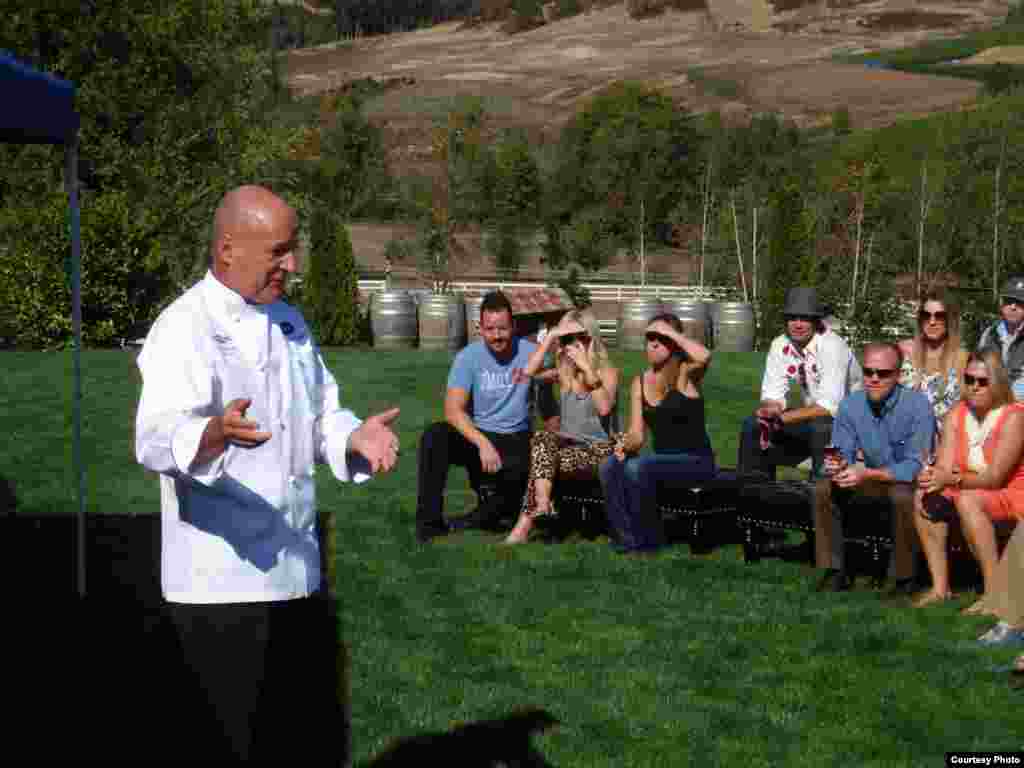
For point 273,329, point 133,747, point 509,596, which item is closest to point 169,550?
point 273,329

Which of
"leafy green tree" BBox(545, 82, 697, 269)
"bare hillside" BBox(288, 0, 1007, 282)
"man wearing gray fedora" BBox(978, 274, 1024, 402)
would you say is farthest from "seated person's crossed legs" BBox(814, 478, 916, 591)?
"bare hillside" BBox(288, 0, 1007, 282)

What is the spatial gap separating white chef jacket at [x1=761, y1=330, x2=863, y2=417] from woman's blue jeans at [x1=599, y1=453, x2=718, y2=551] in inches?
41.5

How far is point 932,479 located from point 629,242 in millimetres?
52805

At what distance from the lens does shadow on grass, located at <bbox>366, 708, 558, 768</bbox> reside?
4988 millimetres

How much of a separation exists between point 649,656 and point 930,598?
5.39 feet

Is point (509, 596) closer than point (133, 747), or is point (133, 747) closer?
point (133, 747)

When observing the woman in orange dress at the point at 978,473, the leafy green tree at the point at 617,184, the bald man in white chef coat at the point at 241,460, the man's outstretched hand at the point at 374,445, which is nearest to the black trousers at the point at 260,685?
the bald man in white chef coat at the point at 241,460

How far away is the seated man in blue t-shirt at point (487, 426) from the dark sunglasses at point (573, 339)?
0.27m

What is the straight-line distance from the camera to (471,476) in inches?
360

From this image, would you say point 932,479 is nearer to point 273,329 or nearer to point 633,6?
point 273,329

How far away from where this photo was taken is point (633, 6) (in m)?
158

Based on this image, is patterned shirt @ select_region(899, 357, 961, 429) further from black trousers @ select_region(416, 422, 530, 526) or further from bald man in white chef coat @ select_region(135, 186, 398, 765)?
bald man in white chef coat @ select_region(135, 186, 398, 765)

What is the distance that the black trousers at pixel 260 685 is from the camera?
3.37 metres

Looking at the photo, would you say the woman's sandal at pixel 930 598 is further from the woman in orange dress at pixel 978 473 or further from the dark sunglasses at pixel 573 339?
the dark sunglasses at pixel 573 339
